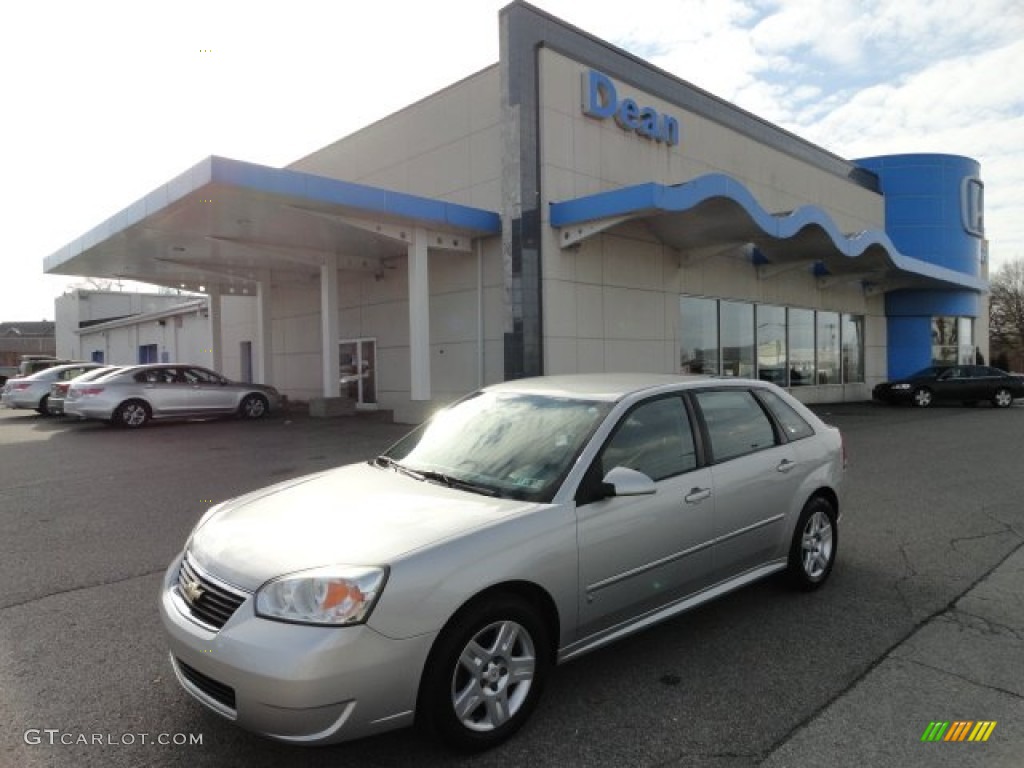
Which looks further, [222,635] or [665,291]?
[665,291]

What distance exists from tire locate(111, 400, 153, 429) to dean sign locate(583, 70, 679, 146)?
12356mm

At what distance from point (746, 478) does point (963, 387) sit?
22.6 meters

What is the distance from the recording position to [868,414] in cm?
1933

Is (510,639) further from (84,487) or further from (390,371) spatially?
(390,371)

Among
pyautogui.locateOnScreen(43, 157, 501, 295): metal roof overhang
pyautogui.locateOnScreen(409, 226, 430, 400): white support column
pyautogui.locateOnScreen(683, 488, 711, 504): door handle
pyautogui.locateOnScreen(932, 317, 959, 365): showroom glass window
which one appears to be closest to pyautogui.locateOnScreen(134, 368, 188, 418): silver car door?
pyautogui.locateOnScreen(43, 157, 501, 295): metal roof overhang

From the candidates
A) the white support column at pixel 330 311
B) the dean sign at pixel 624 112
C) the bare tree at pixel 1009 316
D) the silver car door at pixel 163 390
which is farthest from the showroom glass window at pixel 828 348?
the bare tree at pixel 1009 316

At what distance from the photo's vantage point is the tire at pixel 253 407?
1686cm

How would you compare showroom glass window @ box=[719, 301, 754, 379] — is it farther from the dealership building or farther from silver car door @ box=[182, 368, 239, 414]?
silver car door @ box=[182, 368, 239, 414]

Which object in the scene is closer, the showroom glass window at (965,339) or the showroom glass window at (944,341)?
the showroom glass window at (944,341)

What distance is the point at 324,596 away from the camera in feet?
8.29

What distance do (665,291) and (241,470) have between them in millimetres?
12349

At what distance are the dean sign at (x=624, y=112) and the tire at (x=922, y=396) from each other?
40.2 ft

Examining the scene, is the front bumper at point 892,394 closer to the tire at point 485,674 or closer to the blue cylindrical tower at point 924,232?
the blue cylindrical tower at point 924,232

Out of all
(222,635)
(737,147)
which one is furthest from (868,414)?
(222,635)
